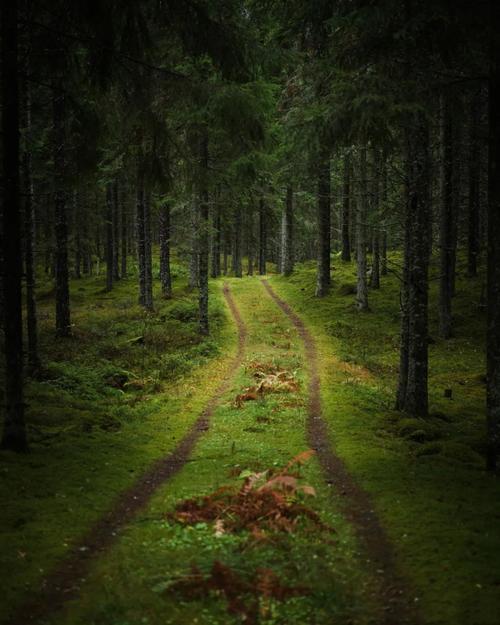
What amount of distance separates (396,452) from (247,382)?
685 centimetres

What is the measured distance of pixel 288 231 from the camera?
1510 inches

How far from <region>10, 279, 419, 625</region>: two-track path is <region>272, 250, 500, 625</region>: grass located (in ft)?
0.85

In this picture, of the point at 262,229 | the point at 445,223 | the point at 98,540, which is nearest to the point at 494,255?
the point at 98,540

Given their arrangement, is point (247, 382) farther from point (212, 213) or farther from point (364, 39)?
point (212, 213)

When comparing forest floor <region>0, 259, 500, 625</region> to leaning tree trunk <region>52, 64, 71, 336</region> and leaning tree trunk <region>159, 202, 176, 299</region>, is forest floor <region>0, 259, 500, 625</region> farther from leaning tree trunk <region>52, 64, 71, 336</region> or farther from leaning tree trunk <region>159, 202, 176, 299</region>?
leaning tree trunk <region>159, 202, 176, 299</region>

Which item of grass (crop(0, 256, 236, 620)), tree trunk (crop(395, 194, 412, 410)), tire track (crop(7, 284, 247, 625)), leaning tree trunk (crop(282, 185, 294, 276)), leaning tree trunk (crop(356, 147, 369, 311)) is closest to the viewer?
tire track (crop(7, 284, 247, 625))

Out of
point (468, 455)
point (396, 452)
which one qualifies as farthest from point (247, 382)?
point (468, 455)

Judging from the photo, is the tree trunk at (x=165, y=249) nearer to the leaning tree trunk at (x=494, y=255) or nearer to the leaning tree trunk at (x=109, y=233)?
the leaning tree trunk at (x=109, y=233)

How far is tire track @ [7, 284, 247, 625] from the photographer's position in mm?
6172

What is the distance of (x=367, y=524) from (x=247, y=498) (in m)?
2.11

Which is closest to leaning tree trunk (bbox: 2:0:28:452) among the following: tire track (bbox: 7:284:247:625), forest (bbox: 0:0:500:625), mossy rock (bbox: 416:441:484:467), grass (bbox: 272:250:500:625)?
forest (bbox: 0:0:500:625)

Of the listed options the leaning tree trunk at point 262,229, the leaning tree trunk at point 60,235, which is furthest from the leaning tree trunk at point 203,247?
the leaning tree trunk at point 262,229

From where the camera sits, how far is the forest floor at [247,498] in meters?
6.29

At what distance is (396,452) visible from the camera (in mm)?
11875
